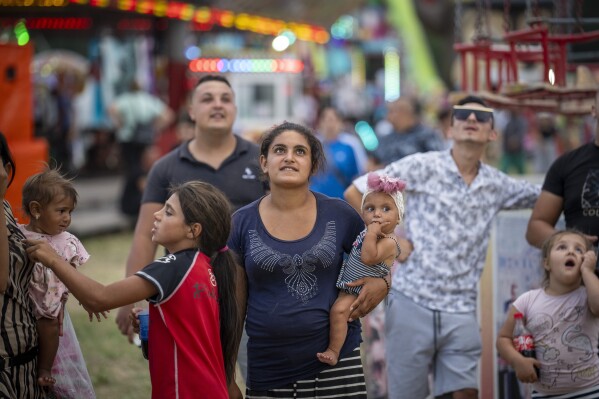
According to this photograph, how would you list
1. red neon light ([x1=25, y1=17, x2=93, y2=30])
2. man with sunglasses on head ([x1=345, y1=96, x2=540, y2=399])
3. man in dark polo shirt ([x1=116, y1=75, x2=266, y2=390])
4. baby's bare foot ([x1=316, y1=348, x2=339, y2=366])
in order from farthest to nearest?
red neon light ([x1=25, y1=17, x2=93, y2=30]) < man in dark polo shirt ([x1=116, y1=75, x2=266, y2=390]) < man with sunglasses on head ([x1=345, y1=96, x2=540, y2=399]) < baby's bare foot ([x1=316, y1=348, x2=339, y2=366])

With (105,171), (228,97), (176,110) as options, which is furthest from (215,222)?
(105,171)

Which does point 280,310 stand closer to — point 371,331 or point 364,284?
point 364,284

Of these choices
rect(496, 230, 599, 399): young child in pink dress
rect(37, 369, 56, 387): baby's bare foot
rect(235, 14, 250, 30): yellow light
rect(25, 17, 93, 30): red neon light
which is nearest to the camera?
rect(37, 369, 56, 387): baby's bare foot

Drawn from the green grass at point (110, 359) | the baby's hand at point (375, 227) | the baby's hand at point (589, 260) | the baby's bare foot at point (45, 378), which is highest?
the baby's hand at point (375, 227)

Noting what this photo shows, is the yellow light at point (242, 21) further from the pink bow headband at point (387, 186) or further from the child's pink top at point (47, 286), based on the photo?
the child's pink top at point (47, 286)

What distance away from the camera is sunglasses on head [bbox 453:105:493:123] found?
600 centimetres

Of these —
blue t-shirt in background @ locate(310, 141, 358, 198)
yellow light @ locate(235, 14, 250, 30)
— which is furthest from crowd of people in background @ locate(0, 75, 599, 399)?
yellow light @ locate(235, 14, 250, 30)

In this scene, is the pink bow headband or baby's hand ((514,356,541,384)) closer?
Result: the pink bow headband

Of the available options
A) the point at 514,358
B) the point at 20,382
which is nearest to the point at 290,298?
the point at 20,382

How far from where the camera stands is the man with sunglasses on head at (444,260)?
232 inches

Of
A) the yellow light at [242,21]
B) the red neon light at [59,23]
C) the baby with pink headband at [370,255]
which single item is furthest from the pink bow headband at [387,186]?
the yellow light at [242,21]

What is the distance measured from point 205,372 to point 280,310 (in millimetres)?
599

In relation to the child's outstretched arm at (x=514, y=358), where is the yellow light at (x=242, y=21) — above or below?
above

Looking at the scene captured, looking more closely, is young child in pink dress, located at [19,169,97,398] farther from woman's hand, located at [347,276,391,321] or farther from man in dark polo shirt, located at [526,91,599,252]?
man in dark polo shirt, located at [526,91,599,252]
